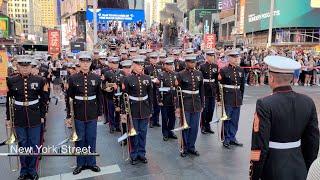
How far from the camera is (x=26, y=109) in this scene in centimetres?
622

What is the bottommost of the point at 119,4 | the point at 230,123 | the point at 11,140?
the point at 230,123

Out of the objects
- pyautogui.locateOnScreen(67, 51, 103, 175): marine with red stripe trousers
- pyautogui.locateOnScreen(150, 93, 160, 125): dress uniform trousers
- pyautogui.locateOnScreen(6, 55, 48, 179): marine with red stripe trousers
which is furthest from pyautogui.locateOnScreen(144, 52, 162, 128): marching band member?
pyautogui.locateOnScreen(6, 55, 48, 179): marine with red stripe trousers

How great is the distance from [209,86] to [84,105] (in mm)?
3862

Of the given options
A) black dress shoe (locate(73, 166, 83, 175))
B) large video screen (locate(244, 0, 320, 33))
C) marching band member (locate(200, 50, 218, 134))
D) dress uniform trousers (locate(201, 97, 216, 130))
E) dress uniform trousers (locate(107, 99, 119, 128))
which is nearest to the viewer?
black dress shoe (locate(73, 166, 83, 175))

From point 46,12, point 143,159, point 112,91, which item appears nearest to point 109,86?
point 112,91

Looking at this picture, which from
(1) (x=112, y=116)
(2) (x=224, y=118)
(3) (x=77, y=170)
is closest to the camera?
(3) (x=77, y=170)

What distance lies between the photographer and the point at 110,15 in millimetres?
23328

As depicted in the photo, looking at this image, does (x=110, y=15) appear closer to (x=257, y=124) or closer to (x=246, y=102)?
(x=246, y=102)

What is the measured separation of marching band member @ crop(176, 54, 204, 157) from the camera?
299 inches

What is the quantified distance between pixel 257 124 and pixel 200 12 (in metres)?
124

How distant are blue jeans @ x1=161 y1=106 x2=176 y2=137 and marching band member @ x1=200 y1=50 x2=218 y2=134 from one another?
890mm

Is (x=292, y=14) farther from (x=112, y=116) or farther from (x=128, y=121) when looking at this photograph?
(x=128, y=121)

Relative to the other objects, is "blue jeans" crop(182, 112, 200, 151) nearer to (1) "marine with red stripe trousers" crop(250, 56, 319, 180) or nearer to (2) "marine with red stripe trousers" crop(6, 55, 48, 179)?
(2) "marine with red stripe trousers" crop(6, 55, 48, 179)

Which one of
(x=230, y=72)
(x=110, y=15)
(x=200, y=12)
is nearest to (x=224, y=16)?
(x=200, y=12)
